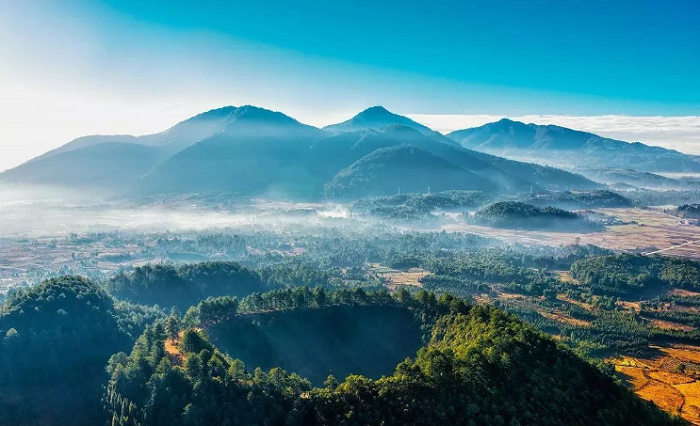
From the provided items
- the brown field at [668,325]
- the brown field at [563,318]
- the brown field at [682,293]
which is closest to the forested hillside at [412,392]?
the brown field at [563,318]

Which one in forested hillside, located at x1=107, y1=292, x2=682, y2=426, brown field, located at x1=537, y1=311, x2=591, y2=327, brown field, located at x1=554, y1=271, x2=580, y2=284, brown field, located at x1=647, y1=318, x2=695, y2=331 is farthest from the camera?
brown field, located at x1=554, y1=271, x2=580, y2=284

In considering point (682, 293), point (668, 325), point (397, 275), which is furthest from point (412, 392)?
point (682, 293)

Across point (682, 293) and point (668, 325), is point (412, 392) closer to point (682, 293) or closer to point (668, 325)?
point (668, 325)

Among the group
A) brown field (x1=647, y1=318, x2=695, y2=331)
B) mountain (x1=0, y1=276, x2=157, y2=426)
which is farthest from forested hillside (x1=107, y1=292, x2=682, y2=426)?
brown field (x1=647, y1=318, x2=695, y2=331)

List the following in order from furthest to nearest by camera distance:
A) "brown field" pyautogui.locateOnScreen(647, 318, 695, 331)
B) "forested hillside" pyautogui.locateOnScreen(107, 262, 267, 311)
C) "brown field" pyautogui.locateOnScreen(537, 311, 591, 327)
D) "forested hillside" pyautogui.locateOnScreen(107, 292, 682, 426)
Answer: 1. "forested hillside" pyautogui.locateOnScreen(107, 262, 267, 311)
2. "brown field" pyautogui.locateOnScreen(537, 311, 591, 327)
3. "brown field" pyautogui.locateOnScreen(647, 318, 695, 331)
4. "forested hillside" pyautogui.locateOnScreen(107, 292, 682, 426)

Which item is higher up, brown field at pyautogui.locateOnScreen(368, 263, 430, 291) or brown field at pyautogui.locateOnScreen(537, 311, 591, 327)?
brown field at pyautogui.locateOnScreen(368, 263, 430, 291)

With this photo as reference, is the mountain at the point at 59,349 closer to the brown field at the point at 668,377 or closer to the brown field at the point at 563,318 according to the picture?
the brown field at the point at 668,377

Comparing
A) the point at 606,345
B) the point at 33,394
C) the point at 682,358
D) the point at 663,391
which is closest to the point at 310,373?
the point at 33,394

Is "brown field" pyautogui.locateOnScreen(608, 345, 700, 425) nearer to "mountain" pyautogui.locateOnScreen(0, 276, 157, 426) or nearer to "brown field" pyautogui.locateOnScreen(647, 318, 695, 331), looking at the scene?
"brown field" pyautogui.locateOnScreen(647, 318, 695, 331)
